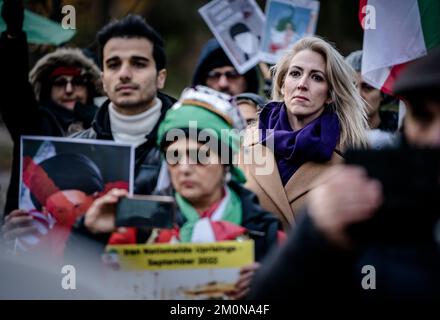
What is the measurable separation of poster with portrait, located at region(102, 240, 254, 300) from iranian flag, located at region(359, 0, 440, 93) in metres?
2.20

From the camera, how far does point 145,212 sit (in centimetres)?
272

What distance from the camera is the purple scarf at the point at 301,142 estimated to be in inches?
146

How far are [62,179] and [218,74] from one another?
2653 mm

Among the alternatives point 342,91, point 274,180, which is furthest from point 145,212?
point 342,91

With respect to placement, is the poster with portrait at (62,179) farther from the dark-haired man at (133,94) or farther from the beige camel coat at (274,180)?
the beige camel coat at (274,180)

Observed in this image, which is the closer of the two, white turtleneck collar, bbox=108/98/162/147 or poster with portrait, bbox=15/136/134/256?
poster with portrait, bbox=15/136/134/256

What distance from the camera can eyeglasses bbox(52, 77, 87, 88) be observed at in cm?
514

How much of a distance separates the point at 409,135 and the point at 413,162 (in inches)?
7.0

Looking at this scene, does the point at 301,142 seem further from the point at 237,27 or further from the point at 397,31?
the point at 237,27

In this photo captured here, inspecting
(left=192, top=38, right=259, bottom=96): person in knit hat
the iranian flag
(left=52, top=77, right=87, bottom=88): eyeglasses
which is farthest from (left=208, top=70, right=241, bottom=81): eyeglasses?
the iranian flag

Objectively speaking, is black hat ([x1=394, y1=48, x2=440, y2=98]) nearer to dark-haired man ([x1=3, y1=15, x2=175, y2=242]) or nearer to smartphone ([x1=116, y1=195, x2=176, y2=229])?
smartphone ([x1=116, y1=195, x2=176, y2=229])

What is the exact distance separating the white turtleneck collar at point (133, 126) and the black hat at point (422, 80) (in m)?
1.64

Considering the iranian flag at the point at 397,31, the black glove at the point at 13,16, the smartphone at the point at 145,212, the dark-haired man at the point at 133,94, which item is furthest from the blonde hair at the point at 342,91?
the black glove at the point at 13,16
